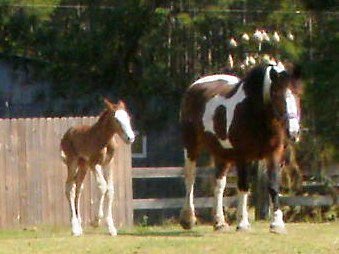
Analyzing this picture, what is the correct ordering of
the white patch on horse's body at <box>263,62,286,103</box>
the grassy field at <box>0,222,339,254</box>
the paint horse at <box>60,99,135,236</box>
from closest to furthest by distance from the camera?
1. the grassy field at <box>0,222,339,254</box>
2. the white patch on horse's body at <box>263,62,286,103</box>
3. the paint horse at <box>60,99,135,236</box>

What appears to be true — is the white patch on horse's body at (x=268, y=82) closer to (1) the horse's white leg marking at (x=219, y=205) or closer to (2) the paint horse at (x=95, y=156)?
(1) the horse's white leg marking at (x=219, y=205)

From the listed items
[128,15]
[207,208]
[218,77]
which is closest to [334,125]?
[207,208]

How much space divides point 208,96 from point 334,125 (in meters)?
9.22

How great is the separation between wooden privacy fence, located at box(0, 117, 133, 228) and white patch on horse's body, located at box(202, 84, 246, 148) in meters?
4.06

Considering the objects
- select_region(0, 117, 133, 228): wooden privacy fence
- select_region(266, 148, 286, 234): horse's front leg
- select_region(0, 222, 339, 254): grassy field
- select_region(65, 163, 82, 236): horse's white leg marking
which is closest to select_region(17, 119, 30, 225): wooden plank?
select_region(0, 117, 133, 228): wooden privacy fence

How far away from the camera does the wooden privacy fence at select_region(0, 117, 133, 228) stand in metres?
21.8

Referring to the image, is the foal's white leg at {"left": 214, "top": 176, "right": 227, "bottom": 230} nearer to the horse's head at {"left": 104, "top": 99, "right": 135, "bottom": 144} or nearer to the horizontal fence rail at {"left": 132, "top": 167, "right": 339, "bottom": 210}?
the horse's head at {"left": 104, "top": 99, "right": 135, "bottom": 144}

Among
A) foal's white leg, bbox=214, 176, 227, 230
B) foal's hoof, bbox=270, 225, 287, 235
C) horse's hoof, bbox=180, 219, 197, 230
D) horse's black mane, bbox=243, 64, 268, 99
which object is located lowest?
foal's hoof, bbox=270, 225, 287, 235

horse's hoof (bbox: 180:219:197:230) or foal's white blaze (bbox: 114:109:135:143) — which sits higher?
foal's white blaze (bbox: 114:109:135:143)

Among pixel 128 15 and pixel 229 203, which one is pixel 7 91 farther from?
pixel 229 203

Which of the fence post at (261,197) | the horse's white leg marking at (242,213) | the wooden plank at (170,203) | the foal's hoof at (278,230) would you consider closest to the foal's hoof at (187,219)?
the horse's white leg marking at (242,213)

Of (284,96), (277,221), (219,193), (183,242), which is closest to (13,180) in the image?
(219,193)

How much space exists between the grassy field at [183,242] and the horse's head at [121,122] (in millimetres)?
1409

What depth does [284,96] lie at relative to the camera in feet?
55.0
